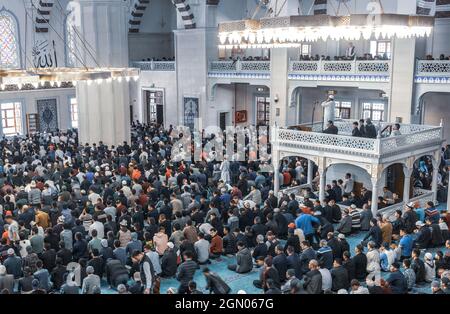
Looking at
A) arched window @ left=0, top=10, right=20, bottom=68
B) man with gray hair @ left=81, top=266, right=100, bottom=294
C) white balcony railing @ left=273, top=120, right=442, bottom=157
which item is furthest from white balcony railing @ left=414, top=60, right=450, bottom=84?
arched window @ left=0, top=10, right=20, bottom=68

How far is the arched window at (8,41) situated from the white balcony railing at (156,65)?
16.9 ft

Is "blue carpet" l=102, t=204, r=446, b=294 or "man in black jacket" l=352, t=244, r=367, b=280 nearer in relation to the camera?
"man in black jacket" l=352, t=244, r=367, b=280

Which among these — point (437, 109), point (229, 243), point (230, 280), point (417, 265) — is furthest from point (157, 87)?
point (417, 265)

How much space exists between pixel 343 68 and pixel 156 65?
9.50m

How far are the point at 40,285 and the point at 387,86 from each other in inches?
507

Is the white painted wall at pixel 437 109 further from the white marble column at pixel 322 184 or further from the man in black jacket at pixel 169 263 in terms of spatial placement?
the man in black jacket at pixel 169 263

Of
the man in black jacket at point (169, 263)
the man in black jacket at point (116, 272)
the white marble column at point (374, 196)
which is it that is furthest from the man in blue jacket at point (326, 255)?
the white marble column at point (374, 196)

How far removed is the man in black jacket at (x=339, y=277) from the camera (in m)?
7.76

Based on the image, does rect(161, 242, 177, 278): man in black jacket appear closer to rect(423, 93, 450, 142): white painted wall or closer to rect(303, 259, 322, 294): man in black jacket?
rect(303, 259, 322, 294): man in black jacket

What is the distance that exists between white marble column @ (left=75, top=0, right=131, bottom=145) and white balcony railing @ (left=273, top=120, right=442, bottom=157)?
9.10m

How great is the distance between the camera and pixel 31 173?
13.1 metres

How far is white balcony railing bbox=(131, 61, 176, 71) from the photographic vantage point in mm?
23516
